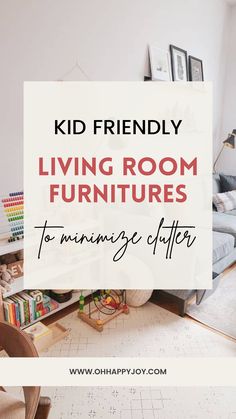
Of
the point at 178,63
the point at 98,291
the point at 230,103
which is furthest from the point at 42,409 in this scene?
the point at 230,103

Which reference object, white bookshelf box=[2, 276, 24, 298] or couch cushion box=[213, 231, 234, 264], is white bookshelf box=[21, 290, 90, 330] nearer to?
white bookshelf box=[2, 276, 24, 298]

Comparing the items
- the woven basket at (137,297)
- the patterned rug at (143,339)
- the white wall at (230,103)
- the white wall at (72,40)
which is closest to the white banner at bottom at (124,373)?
the patterned rug at (143,339)

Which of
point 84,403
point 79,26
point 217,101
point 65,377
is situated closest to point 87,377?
point 65,377

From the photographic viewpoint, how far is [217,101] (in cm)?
361

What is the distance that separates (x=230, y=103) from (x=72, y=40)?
2417 mm

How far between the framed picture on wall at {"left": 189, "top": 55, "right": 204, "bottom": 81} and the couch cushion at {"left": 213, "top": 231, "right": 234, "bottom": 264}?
1676 mm

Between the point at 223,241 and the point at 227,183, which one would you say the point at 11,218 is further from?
the point at 227,183

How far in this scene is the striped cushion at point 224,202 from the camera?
9.67 feet

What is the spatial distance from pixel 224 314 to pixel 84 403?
1097 millimetres

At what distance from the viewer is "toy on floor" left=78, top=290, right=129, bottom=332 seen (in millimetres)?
1857

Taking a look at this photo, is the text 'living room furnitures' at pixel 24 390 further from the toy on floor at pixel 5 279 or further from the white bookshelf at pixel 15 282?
the toy on floor at pixel 5 279

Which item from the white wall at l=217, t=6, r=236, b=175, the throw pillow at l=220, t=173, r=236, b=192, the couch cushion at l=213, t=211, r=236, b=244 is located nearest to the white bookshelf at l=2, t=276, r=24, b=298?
the couch cushion at l=213, t=211, r=236, b=244

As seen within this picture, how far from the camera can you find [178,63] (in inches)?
111

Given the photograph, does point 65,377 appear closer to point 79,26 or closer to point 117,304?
point 117,304
